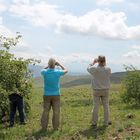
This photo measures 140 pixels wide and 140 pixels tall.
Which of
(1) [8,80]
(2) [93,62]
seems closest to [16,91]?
(1) [8,80]

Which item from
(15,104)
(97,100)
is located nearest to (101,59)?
(97,100)

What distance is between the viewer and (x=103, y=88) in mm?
17281

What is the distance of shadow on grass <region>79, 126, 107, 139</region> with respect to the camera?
16.0 m

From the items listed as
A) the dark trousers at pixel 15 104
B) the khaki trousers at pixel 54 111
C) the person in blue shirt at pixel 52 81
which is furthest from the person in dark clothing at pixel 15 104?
the person in blue shirt at pixel 52 81

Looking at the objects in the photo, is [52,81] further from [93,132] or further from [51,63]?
[93,132]

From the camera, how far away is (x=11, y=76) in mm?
17547

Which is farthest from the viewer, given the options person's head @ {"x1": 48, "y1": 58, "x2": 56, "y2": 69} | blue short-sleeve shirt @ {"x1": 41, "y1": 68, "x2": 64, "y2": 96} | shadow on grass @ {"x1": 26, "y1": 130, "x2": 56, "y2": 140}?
blue short-sleeve shirt @ {"x1": 41, "y1": 68, "x2": 64, "y2": 96}

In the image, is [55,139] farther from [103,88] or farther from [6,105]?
[6,105]

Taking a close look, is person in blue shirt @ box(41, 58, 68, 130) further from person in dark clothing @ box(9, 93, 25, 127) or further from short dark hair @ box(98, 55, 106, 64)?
person in dark clothing @ box(9, 93, 25, 127)

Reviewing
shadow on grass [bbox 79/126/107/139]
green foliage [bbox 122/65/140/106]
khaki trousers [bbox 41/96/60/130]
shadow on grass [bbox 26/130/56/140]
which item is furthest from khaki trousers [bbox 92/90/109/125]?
green foliage [bbox 122/65/140/106]

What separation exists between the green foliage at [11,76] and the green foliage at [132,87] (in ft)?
29.0

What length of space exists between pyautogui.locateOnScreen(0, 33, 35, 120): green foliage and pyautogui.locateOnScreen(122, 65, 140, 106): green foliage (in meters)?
8.83

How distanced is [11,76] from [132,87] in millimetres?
11631

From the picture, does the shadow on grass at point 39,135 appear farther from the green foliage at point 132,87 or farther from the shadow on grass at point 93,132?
the green foliage at point 132,87
